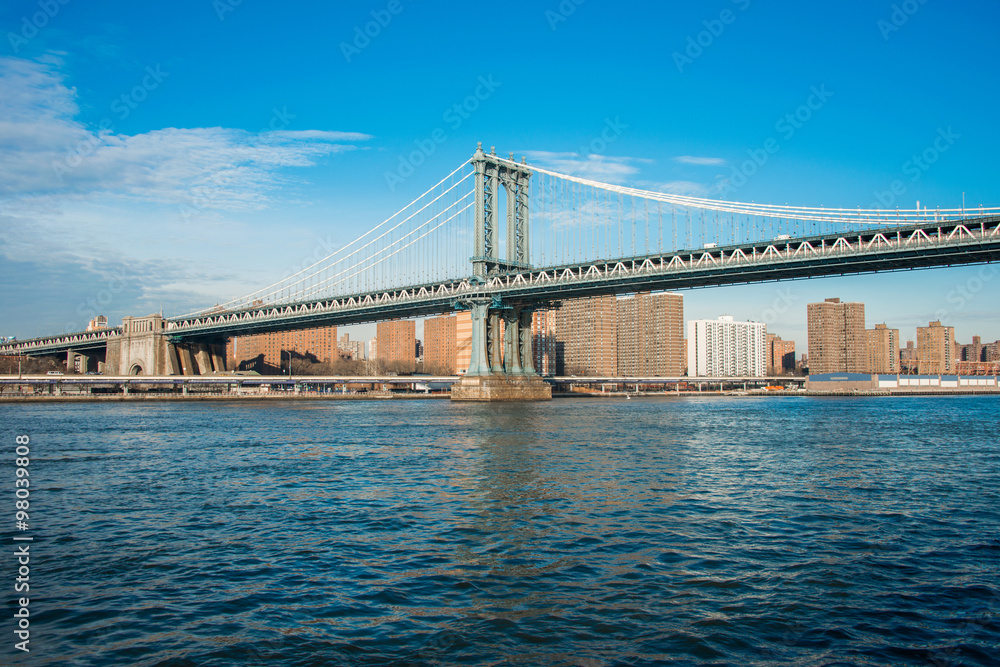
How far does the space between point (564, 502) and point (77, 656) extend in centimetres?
998

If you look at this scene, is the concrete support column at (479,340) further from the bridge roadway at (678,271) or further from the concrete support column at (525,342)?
the concrete support column at (525,342)

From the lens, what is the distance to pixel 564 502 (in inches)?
606

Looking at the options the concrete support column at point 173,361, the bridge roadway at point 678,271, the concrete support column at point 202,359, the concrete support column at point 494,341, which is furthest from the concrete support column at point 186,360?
the concrete support column at point 494,341

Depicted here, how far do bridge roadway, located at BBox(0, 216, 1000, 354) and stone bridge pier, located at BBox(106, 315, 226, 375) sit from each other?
8329 millimetres

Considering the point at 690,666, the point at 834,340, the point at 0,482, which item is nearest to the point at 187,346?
the point at 0,482

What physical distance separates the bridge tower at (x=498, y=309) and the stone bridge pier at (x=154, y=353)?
53.1 m

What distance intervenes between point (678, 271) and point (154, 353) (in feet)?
266

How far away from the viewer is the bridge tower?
7362 cm

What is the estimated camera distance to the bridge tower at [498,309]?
73625 mm

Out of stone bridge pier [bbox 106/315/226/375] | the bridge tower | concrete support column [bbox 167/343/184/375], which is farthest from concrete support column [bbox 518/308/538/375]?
stone bridge pier [bbox 106/315/226/375]

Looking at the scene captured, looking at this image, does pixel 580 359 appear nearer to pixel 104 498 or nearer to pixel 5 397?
pixel 5 397

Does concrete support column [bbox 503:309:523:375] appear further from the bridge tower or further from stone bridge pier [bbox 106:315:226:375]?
stone bridge pier [bbox 106:315:226:375]

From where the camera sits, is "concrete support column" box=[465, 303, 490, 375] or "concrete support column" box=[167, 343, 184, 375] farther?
"concrete support column" box=[167, 343, 184, 375]

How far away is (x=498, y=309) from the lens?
74562 millimetres
